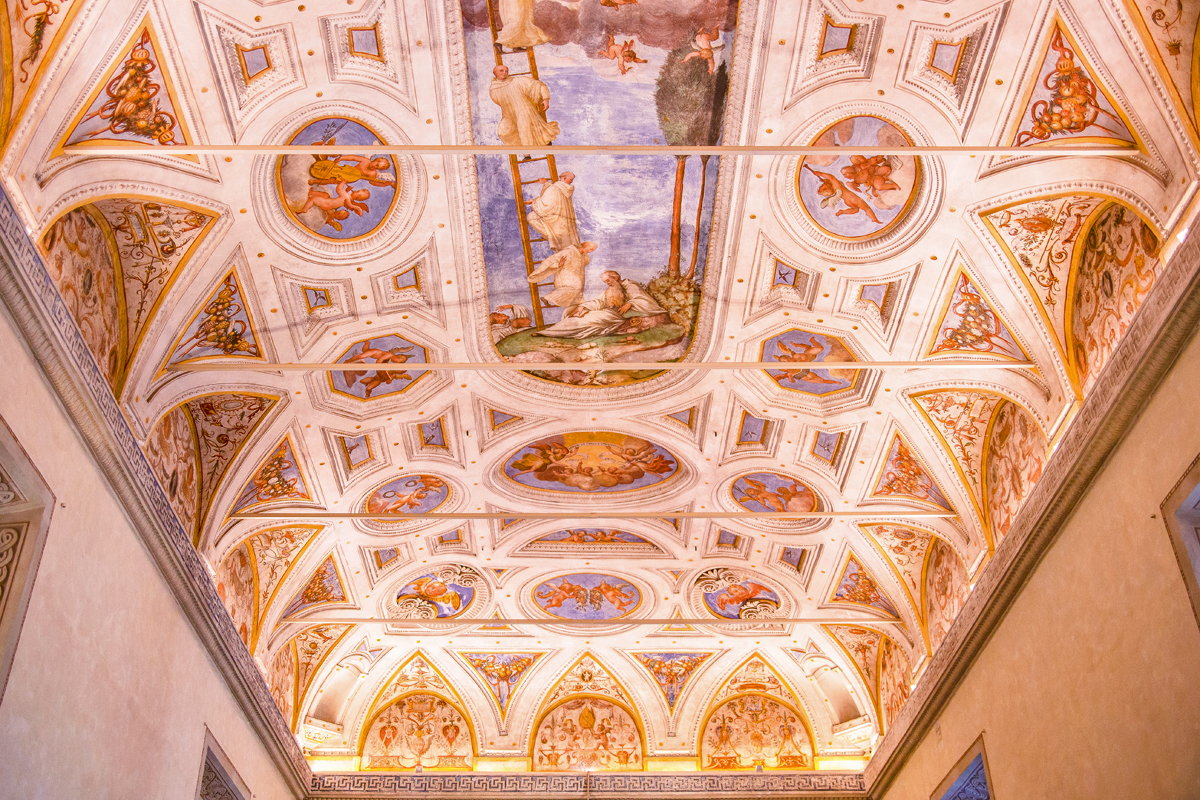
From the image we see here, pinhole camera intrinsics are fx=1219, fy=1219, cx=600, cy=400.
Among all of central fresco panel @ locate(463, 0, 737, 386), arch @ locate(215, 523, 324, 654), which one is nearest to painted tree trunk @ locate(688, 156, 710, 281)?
central fresco panel @ locate(463, 0, 737, 386)

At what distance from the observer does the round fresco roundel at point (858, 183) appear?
1307cm

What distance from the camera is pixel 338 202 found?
1375cm

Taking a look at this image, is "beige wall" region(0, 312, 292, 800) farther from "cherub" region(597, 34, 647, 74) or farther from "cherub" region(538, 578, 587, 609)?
"cherub" region(538, 578, 587, 609)

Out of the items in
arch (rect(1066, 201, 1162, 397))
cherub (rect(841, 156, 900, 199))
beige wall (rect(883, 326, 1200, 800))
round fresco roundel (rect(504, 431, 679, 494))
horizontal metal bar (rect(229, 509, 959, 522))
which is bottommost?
beige wall (rect(883, 326, 1200, 800))

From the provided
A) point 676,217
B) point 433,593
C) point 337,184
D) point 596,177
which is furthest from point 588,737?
point 337,184

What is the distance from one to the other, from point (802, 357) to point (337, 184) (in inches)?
252

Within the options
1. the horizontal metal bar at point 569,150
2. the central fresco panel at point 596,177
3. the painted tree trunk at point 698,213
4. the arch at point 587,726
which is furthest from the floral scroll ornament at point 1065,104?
the arch at point 587,726

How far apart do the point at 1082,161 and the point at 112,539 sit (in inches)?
426

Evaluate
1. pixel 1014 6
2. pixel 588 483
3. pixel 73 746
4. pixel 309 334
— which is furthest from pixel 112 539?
pixel 1014 6

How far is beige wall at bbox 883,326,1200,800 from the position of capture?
429 inches

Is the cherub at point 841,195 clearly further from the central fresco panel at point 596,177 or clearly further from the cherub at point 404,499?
the cherub at point 404,499

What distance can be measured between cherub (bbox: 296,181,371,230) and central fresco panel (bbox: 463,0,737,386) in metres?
1.38

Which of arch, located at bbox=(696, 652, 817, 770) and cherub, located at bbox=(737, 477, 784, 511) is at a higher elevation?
cherub, located at bbox=(737, 477, 784, 511)

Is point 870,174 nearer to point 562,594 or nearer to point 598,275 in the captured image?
point 598,275
